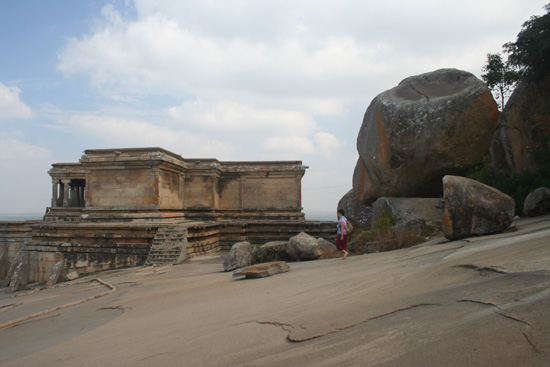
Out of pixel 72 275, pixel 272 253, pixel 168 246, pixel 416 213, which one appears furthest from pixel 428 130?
pixel 72 275

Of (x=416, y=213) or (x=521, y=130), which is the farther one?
(x=521, y=130)

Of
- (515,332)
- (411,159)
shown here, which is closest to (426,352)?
(515,332)

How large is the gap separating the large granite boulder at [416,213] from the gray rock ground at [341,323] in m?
2.62

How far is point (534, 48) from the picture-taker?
673 cm

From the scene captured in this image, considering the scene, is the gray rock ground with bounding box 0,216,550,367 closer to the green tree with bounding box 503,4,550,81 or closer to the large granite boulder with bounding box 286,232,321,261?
the large granite boulder with bounding box 286,232,321,261

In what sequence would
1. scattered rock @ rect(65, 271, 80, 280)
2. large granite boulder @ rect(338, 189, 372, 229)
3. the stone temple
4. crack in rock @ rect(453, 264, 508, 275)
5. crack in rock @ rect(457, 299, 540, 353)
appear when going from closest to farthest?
crack in rock @ rect(457, 299, 540, 353), crack in rock @ rect(453, 264, 508, 275), large granite boulder @ rect(338, 189, 372, 229), scattered rock @ rect(65, 271, 80, 280), the stone temple

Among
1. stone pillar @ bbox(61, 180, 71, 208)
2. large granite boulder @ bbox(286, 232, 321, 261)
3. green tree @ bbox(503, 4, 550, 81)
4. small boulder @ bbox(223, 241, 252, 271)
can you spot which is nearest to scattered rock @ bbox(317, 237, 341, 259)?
large granite boulder @ bbox(286, 232, 321, 261)

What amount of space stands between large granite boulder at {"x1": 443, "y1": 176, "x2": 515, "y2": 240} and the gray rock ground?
47.2 inches

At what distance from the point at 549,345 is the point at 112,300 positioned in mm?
4636

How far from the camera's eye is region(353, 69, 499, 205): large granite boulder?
6566 mm

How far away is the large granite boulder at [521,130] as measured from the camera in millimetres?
6828

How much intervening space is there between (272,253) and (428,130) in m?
3.62

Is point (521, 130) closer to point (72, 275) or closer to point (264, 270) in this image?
point (264, 270)

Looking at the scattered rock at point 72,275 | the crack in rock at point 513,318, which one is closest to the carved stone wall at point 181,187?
the scattered rock at point 72,275
